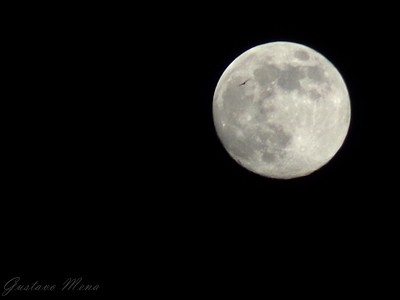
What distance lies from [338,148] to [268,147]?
0.92 m

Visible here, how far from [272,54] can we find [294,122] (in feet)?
2.70

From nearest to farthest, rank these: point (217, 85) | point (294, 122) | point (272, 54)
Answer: point (294, 122) < point (272, 54) < point (217, 85)

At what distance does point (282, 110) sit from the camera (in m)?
4.18

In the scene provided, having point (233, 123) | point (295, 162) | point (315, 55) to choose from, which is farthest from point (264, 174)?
point (315, 55)

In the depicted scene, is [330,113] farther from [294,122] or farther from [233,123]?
[233,123]

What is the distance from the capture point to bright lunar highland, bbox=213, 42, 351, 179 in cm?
421

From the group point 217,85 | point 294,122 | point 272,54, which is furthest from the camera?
point 217,85

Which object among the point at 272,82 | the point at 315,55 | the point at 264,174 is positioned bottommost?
the point at 264,174

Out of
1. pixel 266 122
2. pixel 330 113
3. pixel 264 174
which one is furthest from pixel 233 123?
pixel 330 113

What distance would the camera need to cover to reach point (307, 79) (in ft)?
14.0

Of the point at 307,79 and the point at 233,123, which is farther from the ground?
the point at 307,79

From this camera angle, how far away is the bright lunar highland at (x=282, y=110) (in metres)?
4.21

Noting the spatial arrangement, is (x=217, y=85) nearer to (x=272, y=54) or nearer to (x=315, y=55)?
(x=272, y=54)

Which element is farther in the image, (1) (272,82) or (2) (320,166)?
(2) (320,166)
